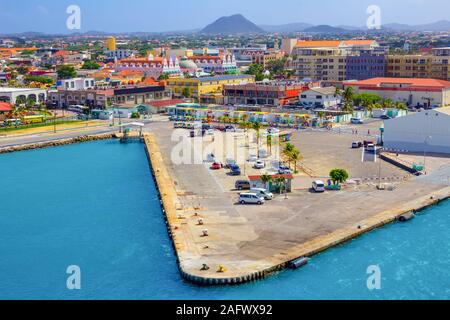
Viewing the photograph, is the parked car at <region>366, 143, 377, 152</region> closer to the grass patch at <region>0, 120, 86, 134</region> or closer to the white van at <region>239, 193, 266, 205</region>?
the white van at <region>239, 193, 266, 205</region>

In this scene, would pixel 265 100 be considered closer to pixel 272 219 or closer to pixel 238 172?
pixel 238 172

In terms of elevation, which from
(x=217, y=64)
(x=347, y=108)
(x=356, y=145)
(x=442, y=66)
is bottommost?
(x=356, y=145)

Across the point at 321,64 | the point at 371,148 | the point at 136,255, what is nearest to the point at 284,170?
the point at 371,148

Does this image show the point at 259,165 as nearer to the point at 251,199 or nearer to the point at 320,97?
the point at 251,199

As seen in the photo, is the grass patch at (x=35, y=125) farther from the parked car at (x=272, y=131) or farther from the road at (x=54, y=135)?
the parked car at (x=272, y=131)

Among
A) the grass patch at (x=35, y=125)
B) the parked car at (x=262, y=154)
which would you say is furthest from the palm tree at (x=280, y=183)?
the grass patch at (x=35, y=125)

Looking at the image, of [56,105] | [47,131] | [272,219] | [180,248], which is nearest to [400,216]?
[272,219]

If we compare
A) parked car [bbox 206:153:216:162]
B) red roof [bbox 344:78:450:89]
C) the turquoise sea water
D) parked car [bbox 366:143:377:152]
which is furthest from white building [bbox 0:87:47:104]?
parked car [bbox 366:143:377:152]
